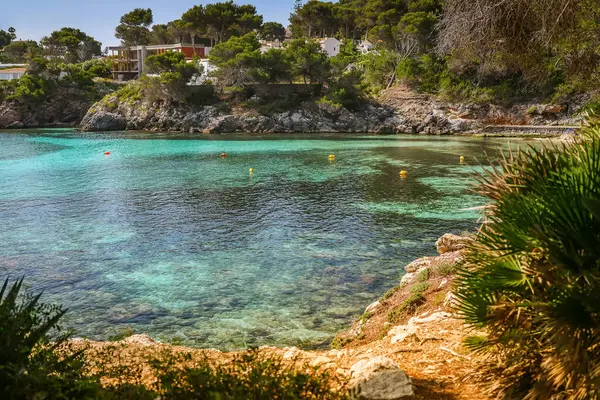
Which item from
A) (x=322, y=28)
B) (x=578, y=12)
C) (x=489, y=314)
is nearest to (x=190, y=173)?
(x=578, y=12)

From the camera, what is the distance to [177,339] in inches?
336

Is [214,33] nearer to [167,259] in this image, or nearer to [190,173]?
[190,173]

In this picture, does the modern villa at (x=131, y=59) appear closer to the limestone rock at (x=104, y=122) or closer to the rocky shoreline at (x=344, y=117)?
the rocky shoreline at (x=344, y=117)

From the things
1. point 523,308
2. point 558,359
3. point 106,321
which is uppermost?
point 523,308

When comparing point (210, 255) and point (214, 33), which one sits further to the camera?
point (214, 33)

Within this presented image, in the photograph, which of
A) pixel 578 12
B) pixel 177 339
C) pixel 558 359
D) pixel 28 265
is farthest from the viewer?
pixel 28 265

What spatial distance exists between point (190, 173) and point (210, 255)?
597 inches

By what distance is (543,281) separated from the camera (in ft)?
11.0

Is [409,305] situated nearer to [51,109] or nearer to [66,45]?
[51,109]

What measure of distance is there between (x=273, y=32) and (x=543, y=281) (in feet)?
347

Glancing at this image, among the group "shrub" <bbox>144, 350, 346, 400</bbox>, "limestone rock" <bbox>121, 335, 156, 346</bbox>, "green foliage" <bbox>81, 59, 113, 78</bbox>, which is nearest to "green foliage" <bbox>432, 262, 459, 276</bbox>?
"limestone rock" <bbox>121, 335, 156, 346</bbox>

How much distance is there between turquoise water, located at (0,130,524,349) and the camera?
9.62 meters

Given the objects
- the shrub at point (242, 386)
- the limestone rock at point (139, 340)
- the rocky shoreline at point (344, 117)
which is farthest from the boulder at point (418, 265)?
the rocky shoreline at point (344, 117)

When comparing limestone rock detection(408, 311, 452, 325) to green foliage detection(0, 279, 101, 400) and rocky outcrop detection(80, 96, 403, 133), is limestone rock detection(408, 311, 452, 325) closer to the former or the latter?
green foliage detection(0, 279, 101, 400)
